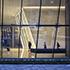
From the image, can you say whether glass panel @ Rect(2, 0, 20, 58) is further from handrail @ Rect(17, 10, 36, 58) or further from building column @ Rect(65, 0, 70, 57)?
building column @ Rect(65, 0, 70, 57)

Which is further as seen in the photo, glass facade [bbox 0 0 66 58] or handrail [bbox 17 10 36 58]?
A: handrail [bbox 17 10 36 58]

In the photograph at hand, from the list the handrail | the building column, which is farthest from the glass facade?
the building column

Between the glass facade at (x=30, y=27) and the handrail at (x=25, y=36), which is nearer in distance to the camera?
the glass facade at (x=30, y=27)

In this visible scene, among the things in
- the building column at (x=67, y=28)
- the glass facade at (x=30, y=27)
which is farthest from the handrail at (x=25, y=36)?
the building column at (x=67, y=28)

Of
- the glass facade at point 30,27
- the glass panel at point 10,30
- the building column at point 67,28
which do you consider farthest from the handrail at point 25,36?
the building column at point 67,28

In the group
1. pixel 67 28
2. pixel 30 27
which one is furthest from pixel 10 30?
pixel 67 28

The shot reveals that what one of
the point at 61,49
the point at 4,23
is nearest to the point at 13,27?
the point at 4,23

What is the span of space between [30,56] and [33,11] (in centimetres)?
320

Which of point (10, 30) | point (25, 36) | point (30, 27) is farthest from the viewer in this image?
point (25, 36)

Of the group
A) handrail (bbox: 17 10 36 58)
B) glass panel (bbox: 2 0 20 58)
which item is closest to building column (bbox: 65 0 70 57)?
handrail (bbox: 17 10 36 58)

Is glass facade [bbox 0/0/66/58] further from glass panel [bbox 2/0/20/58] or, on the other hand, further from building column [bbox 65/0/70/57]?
building column [bbox 65/0/70/57]

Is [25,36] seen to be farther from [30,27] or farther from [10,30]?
[10,30]

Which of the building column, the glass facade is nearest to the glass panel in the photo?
the glass facade

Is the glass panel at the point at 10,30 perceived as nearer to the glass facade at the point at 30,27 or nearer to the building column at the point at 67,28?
the glass facade at the point at 30,27
